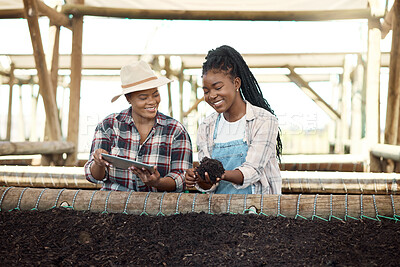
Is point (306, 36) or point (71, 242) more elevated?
point (306, 36)

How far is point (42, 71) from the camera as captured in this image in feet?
13.2

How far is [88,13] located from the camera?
443 cm

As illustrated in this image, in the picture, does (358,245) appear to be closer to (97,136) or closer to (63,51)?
(97,136)

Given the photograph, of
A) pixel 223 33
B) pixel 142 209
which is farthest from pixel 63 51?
pixel 142 209

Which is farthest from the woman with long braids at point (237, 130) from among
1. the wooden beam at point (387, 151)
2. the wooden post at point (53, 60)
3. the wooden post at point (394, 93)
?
the wooden post at point (53, 60)

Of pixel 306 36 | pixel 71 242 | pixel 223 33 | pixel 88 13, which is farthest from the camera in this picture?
pixel 306 36

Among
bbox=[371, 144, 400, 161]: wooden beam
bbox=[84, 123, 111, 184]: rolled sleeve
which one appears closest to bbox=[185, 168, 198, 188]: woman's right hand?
bbox=[84, 123, 111, 184]: rolled sleeve

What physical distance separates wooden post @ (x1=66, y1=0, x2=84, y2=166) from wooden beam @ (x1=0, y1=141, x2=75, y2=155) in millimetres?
138

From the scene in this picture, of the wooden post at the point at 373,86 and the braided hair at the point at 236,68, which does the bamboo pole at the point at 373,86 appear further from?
the braided hair at the point at 236,68

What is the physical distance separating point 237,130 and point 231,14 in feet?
7.78

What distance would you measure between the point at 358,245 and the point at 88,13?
3.91 metres

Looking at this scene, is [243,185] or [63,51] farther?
[63,51]

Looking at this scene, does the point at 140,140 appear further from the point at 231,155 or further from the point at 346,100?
the point at 346,100

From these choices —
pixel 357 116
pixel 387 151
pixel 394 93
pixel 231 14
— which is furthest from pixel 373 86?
pixel 357 116
